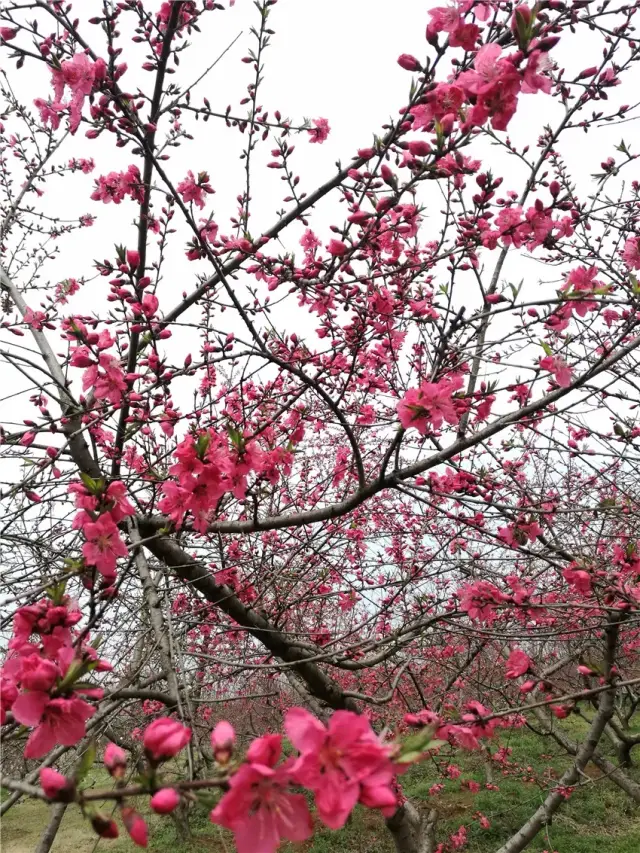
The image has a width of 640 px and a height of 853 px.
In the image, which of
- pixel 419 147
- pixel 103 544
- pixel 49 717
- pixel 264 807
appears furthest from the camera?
pixel 419 147

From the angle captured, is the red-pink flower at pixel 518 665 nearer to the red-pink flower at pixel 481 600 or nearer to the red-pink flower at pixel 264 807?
the red-pink flower at pixel 481 600

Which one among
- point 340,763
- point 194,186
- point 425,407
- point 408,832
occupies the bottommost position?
point 408,832

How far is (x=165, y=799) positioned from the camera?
0.81 metres

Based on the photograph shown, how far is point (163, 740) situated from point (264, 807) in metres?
0.22

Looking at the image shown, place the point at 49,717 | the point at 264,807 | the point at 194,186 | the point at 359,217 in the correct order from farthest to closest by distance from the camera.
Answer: the point at 194,186, the point at 359,217, the point at 49,717, the point at 264,807

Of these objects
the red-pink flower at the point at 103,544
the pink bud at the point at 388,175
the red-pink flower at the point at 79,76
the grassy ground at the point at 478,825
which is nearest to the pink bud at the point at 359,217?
the pink bud at the point at 388,175

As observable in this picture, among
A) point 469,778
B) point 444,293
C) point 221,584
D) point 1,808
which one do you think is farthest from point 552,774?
point 1,808

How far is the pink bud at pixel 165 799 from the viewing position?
0.81m

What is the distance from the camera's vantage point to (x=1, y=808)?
47.1 inches

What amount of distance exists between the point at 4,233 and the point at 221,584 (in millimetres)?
4078

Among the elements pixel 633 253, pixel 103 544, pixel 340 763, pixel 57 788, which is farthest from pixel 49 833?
pixel 633 253

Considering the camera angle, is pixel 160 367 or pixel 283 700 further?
pixel 283 700

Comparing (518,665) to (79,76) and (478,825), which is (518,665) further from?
(478,825)

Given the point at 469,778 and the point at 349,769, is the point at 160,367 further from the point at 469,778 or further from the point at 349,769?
the point at 469,778
